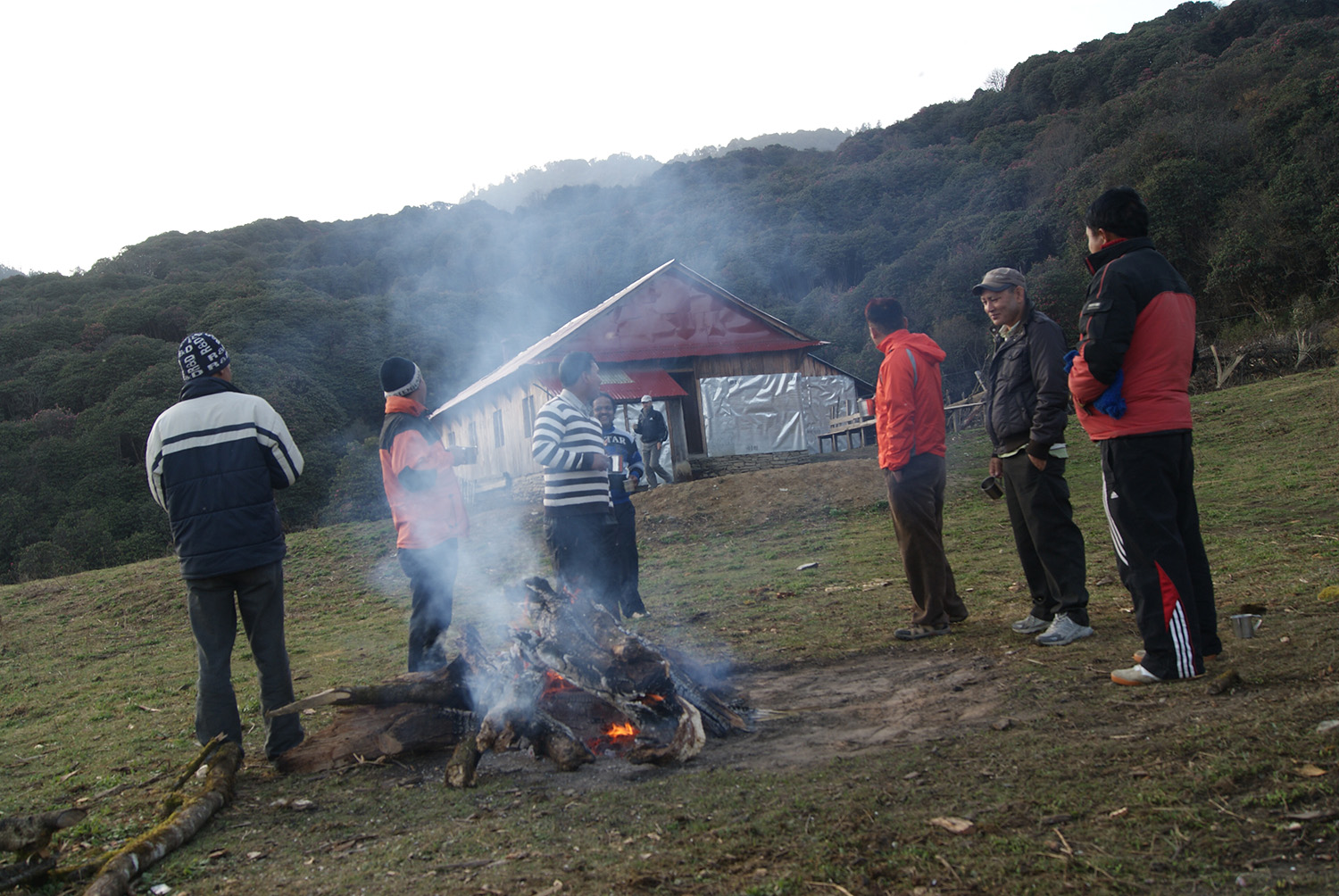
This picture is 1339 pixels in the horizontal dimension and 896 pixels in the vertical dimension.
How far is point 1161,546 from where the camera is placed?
141 inches

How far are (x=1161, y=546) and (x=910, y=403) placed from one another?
198 centimetres

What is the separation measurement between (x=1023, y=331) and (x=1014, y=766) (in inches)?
111

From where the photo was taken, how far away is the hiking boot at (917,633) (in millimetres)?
5285

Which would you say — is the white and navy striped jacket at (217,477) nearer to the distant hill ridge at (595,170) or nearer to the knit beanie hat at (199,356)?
the knit beanie hat at (199,356)

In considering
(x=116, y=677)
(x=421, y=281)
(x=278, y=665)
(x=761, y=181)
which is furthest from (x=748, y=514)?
(x=761, y=181)

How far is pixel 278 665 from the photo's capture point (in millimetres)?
4160

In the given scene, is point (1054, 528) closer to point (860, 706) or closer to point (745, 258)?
point (860, 706)

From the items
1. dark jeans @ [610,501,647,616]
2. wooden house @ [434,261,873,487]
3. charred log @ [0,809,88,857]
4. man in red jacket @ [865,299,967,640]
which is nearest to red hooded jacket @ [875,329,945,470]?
man in red jacket @ [865,299,967,640]

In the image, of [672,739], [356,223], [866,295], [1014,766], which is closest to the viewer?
[1014,766]

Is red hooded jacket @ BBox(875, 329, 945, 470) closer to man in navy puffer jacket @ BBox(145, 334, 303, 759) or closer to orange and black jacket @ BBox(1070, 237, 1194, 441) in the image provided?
orange and black jacket @ BBox(1070, 237, 1194, 441)

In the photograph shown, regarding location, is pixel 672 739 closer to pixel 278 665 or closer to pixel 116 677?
pixel 278 665

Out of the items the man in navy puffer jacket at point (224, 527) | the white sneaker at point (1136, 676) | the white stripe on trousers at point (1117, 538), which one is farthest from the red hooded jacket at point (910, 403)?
the man in navy puffer jacket at point (224, 527)

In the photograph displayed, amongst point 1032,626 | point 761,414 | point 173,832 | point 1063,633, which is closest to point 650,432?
point 761,414

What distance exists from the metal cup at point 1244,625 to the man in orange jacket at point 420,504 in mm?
4189
